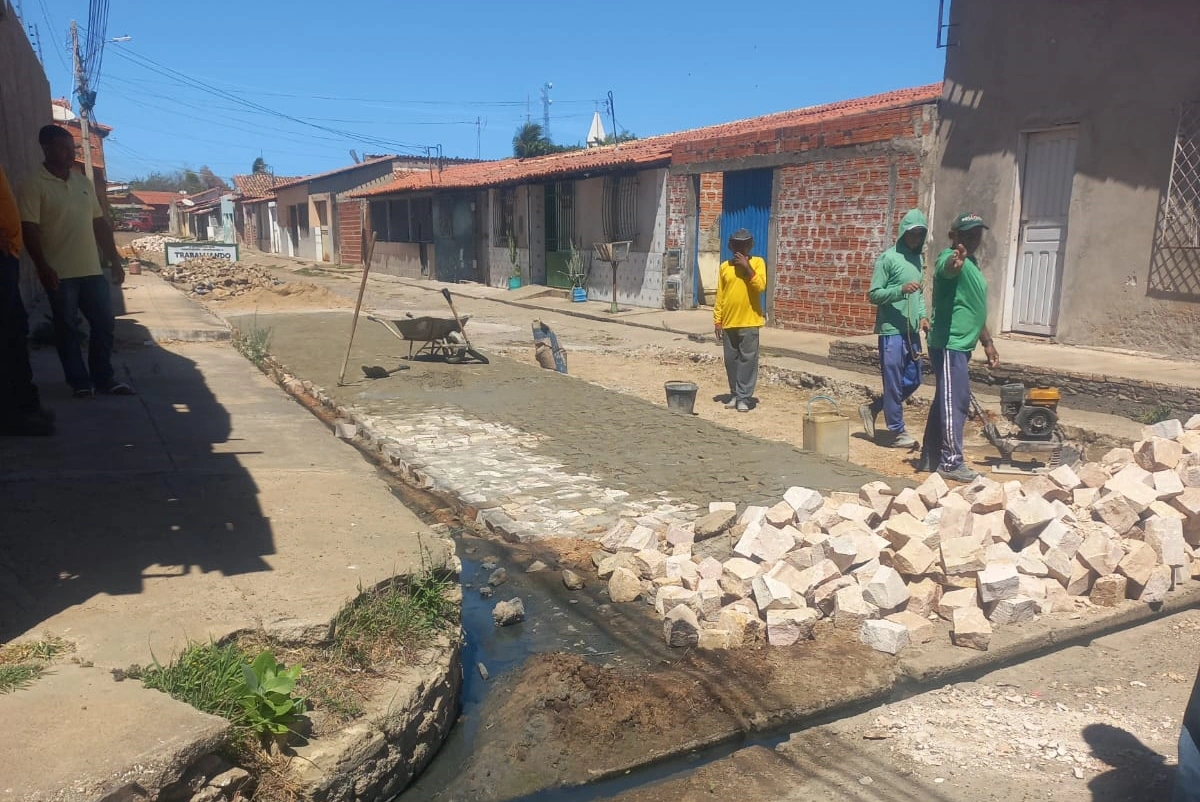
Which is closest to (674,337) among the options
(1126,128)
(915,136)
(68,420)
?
(915,136)

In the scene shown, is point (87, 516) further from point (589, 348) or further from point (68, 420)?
point (589, 348)

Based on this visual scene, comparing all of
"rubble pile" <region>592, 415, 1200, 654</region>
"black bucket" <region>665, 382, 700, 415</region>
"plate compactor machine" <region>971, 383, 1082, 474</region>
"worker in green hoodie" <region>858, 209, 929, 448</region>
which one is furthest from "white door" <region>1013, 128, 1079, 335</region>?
"rubble pile" <region>592, 415, 1200, 654</region>

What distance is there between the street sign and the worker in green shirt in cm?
1781

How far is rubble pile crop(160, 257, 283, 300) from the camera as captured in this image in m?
20.5

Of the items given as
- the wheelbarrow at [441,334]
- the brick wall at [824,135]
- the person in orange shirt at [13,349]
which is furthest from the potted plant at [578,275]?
the person in orange shirt at [13,349]

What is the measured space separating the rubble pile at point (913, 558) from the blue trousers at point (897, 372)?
83.2 inches

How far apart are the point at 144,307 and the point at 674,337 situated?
8401 mm

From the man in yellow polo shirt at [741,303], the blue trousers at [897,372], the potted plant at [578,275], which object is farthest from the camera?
the potted plant at [578,275]

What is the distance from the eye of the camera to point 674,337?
13992mm

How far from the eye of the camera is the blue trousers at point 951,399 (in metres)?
5.93

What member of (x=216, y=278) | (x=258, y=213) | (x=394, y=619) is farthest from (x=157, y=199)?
(x=394, y=619)

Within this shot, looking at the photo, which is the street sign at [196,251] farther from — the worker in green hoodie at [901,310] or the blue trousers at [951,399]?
the blue trousers at [951,399]

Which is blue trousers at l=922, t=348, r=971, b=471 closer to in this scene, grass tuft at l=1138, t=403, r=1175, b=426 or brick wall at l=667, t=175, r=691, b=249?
grass tuft at l=1138, t=403, r=1175, b=426

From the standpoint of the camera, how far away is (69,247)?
6074 mm
